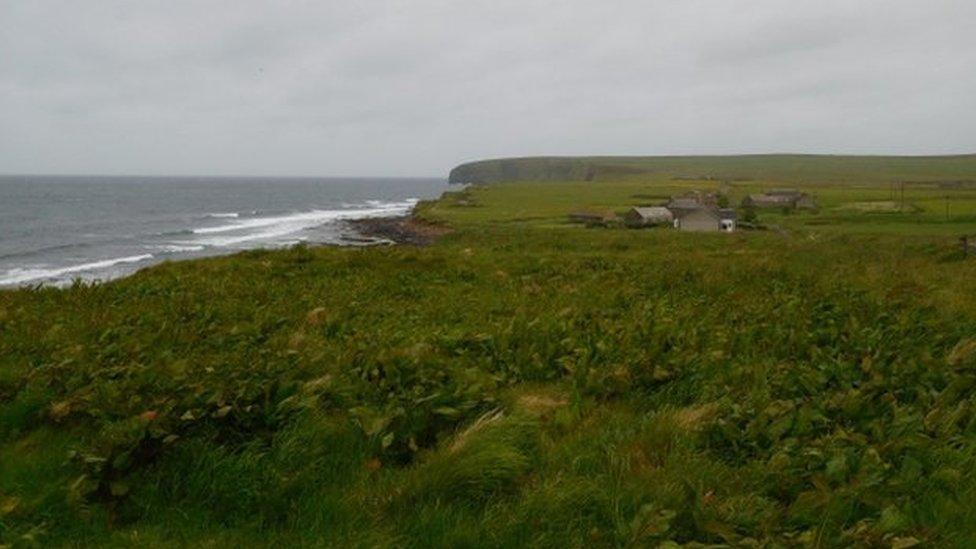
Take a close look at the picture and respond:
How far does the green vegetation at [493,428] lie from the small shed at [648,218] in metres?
74.3

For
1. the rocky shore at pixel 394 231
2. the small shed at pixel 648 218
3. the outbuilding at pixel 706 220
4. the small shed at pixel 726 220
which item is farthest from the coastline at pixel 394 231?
the small shed at pixel 726 220

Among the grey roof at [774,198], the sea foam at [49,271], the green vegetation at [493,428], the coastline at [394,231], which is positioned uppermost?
the grey roof at [774,198]

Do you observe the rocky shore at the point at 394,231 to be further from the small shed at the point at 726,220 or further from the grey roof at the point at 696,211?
the small shed at the point at 726,220

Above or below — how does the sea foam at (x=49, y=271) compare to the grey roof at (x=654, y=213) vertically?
below

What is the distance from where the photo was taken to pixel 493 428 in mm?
5035

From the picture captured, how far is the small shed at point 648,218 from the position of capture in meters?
82.8

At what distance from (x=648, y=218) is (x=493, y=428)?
8173 centimetres

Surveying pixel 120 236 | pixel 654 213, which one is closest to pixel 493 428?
pixel 654 213

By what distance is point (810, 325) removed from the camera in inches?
332

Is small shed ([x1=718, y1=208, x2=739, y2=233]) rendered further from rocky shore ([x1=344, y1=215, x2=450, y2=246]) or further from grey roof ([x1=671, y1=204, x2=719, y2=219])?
rocky shore ([x1=344, y1=215, x2=450, y2=246])

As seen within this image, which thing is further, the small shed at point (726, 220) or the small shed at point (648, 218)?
the small shed at point (648, 218)

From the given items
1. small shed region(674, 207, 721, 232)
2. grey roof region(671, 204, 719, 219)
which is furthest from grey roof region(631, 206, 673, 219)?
small shed region(674, 207, 721, 232)

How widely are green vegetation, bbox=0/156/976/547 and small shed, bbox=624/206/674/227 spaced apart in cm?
7432

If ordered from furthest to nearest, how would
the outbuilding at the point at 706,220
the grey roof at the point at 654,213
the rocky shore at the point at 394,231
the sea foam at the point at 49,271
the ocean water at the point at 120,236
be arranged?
the grey roof at the point at 654,213
the outbuilding at the point at 706,220
the rocky shore at the point at 394,231
the ocean water at the point at 120,236
the sea foam at the point at 49,271
